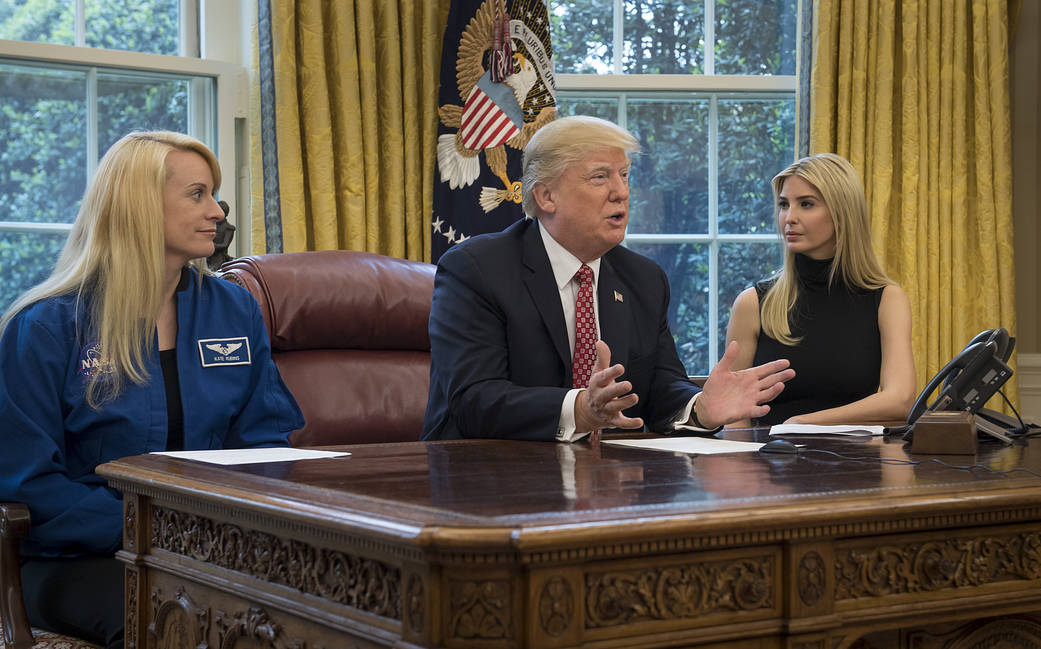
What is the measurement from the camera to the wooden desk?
1.06 metres

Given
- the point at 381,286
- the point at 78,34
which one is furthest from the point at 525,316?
the point at 78,34

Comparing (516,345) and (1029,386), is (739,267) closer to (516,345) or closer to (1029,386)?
(1029,386)

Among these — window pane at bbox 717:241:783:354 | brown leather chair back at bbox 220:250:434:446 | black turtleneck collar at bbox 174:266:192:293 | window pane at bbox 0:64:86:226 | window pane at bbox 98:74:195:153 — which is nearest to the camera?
black turtleneck collar at bbox 174:266:192:293

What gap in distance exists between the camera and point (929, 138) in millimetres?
4031

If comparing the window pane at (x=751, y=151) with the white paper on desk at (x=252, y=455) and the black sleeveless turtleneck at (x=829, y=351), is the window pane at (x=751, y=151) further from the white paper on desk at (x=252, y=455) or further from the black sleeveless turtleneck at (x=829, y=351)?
the white paper on desk at (x=252, y=455)

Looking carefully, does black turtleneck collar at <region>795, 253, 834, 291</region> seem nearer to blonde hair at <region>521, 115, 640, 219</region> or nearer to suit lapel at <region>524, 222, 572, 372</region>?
blonde hair at <region>521, 115, 640, 219</region>

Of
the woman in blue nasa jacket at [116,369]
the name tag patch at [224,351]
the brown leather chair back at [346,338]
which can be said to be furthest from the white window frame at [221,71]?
the name tag patch at [224,351]

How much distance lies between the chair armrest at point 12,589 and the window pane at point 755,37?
3080 millimetres

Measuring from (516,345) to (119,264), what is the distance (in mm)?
789

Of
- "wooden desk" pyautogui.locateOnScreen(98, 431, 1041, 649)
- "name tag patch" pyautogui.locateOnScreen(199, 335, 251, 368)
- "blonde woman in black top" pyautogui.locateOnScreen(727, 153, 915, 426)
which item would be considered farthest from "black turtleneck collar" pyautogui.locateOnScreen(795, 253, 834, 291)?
"name tag patch" pyautogui.locateOnScreen(199, 335, 251, 368)

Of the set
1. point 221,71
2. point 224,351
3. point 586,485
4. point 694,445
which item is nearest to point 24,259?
point 221,71

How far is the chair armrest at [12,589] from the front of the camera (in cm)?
180

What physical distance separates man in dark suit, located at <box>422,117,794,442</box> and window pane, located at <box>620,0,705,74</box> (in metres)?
1.77

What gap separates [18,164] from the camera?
11.1 feet
